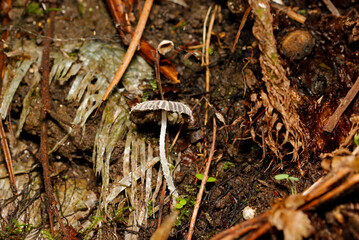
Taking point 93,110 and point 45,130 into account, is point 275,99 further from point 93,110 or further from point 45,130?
point 45,130

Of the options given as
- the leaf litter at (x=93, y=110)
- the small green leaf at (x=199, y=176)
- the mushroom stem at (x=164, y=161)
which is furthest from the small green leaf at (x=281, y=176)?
the leaf litter at (x=93, y=110)

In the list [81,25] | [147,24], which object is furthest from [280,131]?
[81,25]

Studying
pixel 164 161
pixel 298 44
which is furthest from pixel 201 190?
pixel 298 44

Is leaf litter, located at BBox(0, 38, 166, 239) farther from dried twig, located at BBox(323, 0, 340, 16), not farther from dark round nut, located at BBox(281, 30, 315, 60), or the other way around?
dried twig, located at BBox(323, 0, 340, 16)

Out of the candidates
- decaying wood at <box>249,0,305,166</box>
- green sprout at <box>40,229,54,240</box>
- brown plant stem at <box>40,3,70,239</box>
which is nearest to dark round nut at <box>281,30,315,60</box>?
decaying wood at <box>249,0,305,166</box>

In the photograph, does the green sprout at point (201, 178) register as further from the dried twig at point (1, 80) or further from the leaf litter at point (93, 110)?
the dried twig at point (1, 80)
